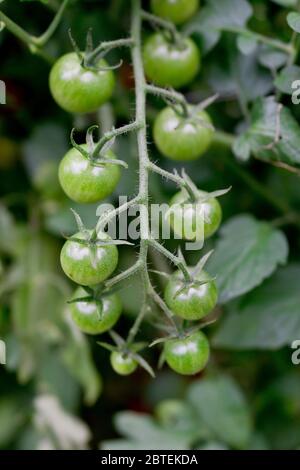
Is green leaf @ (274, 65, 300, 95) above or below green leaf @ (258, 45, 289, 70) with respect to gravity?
below

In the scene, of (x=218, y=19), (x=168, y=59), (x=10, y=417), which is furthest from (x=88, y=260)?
(x=10, y=417)

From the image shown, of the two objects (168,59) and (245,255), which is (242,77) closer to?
(168,59)

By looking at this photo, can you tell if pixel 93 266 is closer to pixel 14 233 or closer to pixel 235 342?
pixel 235 342

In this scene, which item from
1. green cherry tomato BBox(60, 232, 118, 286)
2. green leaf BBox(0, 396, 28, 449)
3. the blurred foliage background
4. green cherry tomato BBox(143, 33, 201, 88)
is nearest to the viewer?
green cherry tomato BBox(60, 232, 118, 286)

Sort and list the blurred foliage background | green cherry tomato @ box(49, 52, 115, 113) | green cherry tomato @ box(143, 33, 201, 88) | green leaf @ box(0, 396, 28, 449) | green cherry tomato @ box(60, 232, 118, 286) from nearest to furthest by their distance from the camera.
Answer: green cherry tomato @ box(60, 232, 118, 286)
green cherry tomato @ box(49, 52, 115, 113)
green cherry tomato @ box(143, 33, 201, 88)
the blurred foliage background
green leaf @ box(0, 396, 28, 449)

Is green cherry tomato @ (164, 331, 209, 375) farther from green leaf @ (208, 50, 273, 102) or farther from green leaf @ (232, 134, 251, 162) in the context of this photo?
green leaf @ (208, 50, 273, 102)

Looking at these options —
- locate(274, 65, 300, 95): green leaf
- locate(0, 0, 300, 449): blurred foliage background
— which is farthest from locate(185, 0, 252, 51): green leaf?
locate(274, 65, 300, 95): green leaf
